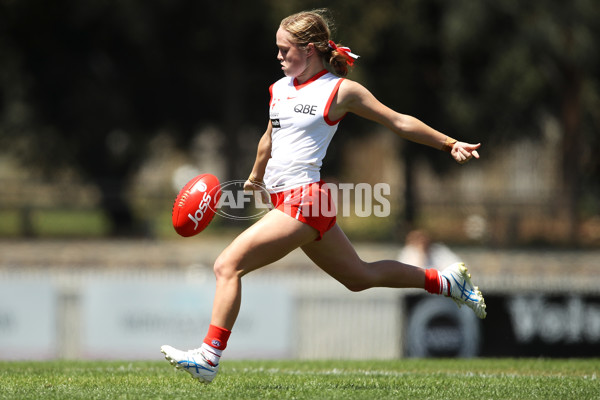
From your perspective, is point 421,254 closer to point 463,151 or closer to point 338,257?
point 338,257

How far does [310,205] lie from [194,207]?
0.75 m

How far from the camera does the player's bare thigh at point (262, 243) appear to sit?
17.7 ft

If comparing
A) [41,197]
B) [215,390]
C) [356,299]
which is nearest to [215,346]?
[215,390]

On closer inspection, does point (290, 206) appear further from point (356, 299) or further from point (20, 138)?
point (20, 138)

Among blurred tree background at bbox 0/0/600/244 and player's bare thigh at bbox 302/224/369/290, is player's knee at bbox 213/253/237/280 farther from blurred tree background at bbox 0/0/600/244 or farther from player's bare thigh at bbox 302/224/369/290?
blurred tree background at bbox 0/0/600/244

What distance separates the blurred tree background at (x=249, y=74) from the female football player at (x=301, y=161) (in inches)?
742

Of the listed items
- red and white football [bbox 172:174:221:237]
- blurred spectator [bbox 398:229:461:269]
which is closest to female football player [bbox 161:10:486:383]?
red and white football [bbox 172:174:221:237]

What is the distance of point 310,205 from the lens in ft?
17.9

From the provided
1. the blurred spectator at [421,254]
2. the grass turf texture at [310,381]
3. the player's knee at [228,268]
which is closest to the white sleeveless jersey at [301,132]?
the player's knee at [228,268]

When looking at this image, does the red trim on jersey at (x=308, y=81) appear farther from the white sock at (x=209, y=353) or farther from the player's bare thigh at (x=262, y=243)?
the white sock at (x=209, y=353)

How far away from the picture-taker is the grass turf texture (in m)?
5.36

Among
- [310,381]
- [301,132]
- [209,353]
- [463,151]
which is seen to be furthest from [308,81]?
[310,381]

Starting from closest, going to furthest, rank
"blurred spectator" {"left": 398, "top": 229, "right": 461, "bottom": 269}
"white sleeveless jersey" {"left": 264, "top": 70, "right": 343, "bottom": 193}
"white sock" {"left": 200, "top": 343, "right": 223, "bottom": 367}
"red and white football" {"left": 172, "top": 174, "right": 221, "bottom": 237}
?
"white sock" {"left": 200, "top": 343, "right": 223, "bottom": 367} < "white sleeveless jersey" {"left": 264, "top": 70, "right": 343, "bottom": 193} < "red and white football" {"left": 172, "top": 174, "right": 221, "bottom": 237} < "blurred spectator" {"left": 398, "top": 229, "right": 461, "bottom": 269}

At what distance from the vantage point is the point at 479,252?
23719 mm
